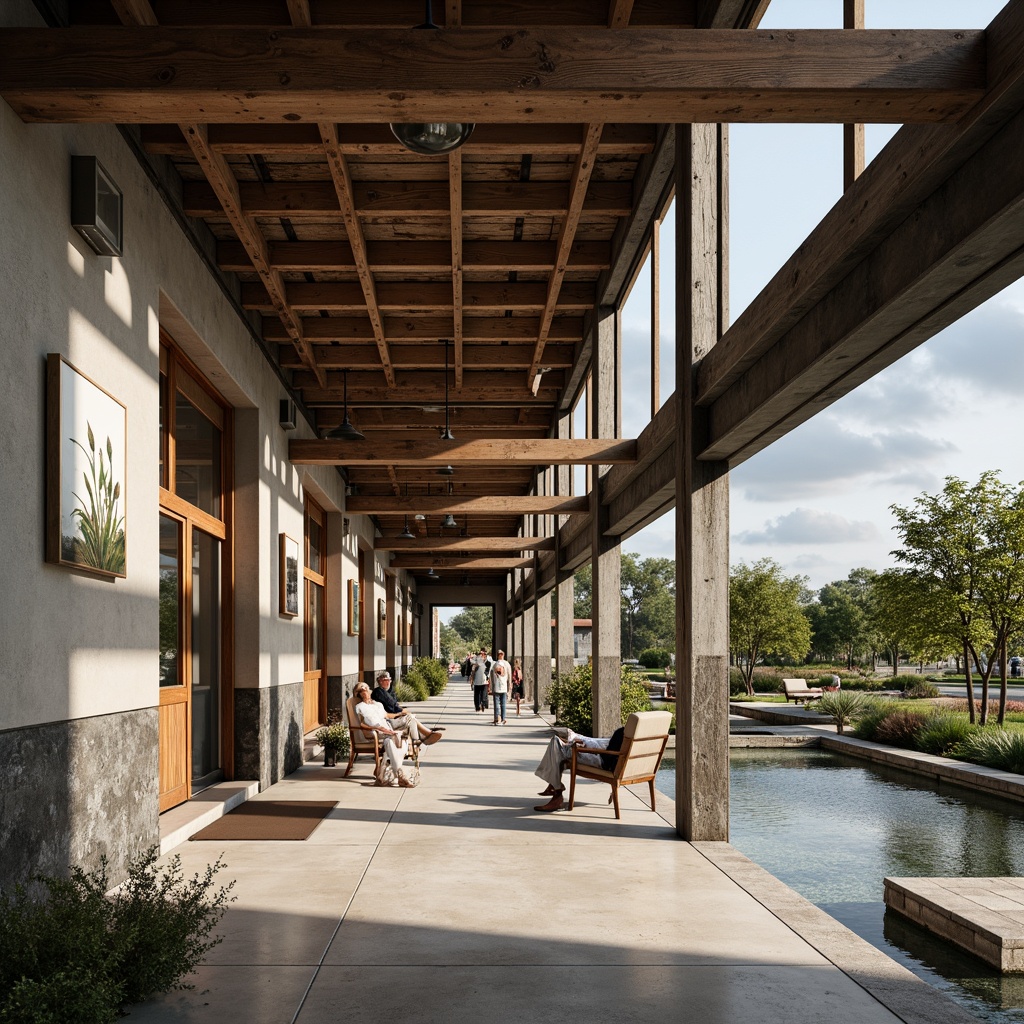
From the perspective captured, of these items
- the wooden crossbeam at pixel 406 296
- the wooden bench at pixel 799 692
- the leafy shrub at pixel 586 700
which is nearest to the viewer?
the wooden crossbeam at pixel 406 296

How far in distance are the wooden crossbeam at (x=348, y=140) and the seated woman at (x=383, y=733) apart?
5.70 meters

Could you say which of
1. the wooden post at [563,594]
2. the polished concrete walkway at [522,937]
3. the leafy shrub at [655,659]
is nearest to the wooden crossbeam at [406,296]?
the polished concrete walkway at [522,937]

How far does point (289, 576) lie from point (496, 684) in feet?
26.9

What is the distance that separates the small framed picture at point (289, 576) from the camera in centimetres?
1119

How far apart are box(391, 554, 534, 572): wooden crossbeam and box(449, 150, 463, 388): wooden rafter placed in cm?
1355

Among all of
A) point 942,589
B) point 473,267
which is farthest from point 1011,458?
point 473,267

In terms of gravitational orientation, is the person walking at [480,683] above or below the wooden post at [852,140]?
below

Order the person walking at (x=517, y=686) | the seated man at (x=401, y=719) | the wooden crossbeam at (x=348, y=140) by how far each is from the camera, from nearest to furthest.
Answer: the wooden crossbeam at (x=348, y=140) → the seated man at (x=401, y=719) → the person walking at (x=517, y=686)

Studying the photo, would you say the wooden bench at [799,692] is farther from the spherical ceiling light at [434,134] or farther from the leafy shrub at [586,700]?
the spherical ceiling light at [434,134]

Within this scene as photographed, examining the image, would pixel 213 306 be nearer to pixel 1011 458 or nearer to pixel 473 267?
pixel 473 267

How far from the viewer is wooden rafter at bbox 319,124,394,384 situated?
6.82 meters

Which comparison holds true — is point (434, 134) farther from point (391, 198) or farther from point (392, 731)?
point (392, 731)

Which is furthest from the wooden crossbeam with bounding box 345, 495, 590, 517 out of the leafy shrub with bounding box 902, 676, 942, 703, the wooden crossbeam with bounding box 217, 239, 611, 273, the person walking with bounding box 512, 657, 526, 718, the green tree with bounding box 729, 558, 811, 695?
the green tree with bounding box 729, 558, 811, 695

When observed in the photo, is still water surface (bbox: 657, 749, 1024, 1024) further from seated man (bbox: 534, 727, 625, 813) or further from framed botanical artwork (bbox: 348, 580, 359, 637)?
framed botanical artwork (bbox: 348, 580, 359, 637)
